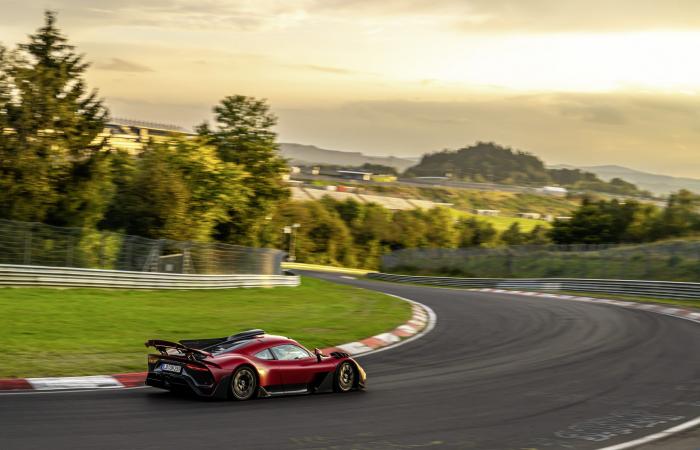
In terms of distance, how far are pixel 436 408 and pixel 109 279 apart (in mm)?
20888

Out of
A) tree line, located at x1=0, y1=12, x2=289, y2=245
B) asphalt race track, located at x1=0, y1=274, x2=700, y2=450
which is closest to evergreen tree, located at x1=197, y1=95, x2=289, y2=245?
tree line, located at x1=0, y1=12, x2=289, y2=245

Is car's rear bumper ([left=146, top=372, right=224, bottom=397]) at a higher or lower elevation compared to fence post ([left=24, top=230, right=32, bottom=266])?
lower

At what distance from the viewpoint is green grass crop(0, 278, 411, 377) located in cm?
1523

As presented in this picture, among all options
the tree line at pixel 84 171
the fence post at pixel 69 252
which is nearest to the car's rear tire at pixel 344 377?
the fence post at pixel 69 252

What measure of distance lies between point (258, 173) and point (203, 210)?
12.4m

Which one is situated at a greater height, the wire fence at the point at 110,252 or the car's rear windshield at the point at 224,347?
the wire fence at the point at 110,252

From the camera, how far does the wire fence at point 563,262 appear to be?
46375 mm

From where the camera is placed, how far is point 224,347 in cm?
1260

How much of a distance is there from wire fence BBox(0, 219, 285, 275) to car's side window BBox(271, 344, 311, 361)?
18384 mm

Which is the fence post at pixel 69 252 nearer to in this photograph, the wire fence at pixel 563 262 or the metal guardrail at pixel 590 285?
the metal guardrail at pixel 590 285

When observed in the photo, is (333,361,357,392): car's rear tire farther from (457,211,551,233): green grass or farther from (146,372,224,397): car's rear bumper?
(457,211,551,233): green grass

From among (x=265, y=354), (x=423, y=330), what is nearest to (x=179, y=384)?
(x=265, y=354)

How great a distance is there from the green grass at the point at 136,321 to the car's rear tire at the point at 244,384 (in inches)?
122

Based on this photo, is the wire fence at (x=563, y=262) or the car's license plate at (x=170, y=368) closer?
the car's license plate at (x=170, y=368)
